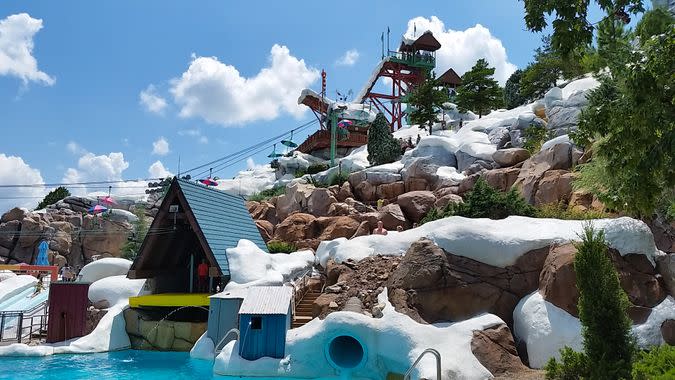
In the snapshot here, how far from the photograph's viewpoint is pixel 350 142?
188ft

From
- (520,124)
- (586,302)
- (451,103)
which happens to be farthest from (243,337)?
(451,103)

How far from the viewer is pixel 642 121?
6500mm

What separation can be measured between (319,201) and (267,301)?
2100cm

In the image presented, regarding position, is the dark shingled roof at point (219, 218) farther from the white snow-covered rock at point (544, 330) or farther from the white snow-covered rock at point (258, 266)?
the white snow-covered rock at point (544, 330)

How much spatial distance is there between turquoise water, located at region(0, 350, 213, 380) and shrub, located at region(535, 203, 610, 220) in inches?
439

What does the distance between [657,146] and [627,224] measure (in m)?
6.16

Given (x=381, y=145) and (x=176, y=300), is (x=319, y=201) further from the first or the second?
(x=176, y=300)

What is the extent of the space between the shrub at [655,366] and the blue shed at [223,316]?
933 cm

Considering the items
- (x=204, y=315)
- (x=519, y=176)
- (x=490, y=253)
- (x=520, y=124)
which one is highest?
(x=520, y=124)

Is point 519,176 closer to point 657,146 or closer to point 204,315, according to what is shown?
point 204,315

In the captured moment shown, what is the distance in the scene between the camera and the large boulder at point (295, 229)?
27.6 metres

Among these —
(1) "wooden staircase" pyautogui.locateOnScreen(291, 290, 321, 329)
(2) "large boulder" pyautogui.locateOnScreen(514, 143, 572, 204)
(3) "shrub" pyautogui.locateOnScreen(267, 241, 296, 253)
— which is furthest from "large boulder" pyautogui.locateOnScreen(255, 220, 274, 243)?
(2) "large boulder" pyautogui.locateOnScreen(514, 143, 572, 204)

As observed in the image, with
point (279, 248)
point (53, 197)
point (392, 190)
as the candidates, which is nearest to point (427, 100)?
point (392, 190)

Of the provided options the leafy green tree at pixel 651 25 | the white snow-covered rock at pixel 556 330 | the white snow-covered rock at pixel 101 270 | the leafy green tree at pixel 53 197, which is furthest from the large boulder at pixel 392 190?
the leafy green tree at pixel 53 197
